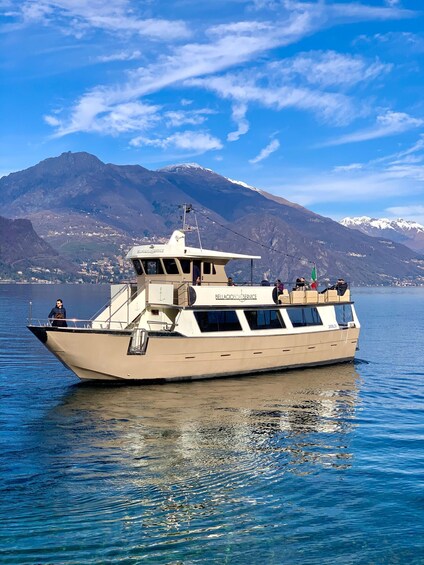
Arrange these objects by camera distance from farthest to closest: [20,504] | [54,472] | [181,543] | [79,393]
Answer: [79,393] → [54,472] → [20,504] → [181,543]

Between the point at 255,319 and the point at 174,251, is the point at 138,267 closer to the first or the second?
the point at 174,251

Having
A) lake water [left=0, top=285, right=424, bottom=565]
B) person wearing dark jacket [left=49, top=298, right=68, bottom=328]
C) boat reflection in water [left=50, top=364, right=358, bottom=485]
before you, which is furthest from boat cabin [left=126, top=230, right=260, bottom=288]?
lake water [left=0, top=285, right=424, bottom=565]

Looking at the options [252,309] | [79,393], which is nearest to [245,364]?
[252,309]

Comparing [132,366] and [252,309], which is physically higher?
[252,309]

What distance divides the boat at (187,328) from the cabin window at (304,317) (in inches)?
2.3

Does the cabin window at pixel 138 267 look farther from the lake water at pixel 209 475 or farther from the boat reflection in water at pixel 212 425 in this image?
the lake water at pixel 209 475

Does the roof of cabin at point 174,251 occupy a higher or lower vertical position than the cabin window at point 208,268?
higher

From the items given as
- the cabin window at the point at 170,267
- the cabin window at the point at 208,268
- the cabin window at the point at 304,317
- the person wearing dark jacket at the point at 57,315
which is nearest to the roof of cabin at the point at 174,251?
the cabin window at the point at 170,267

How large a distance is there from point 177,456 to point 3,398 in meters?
11.3

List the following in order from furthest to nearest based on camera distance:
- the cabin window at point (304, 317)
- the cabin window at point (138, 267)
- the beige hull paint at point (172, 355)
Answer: the cabin window at point (304, 317) → the cabin window at point (138, 267) → the beige hull paint at point (172, 355)

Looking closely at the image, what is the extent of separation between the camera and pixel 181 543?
1179 centimetres

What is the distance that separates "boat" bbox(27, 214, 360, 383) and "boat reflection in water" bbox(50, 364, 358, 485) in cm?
103

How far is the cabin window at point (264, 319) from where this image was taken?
30938 mm

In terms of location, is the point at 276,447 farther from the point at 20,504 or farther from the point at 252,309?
the point at 252,309
